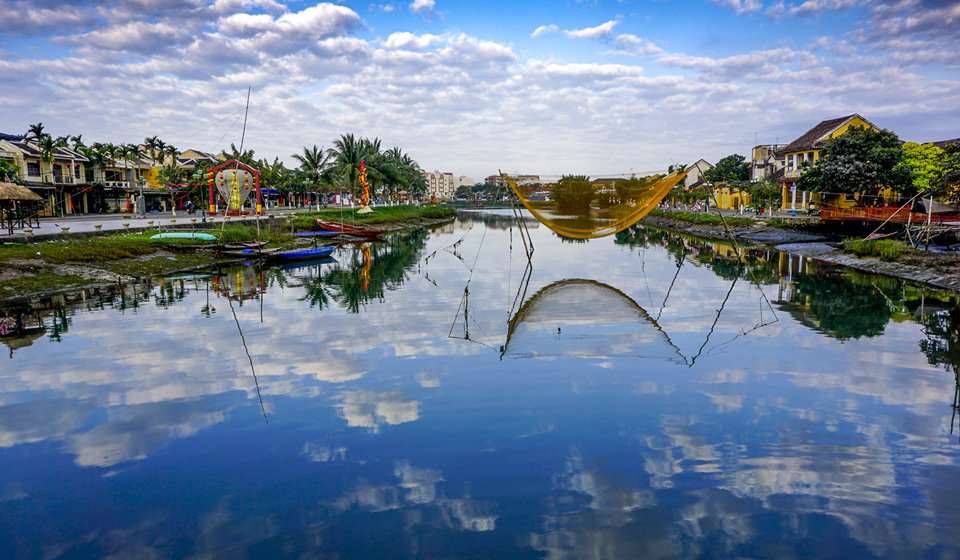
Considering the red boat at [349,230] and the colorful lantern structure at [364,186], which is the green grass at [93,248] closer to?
the red boat at [349,230]

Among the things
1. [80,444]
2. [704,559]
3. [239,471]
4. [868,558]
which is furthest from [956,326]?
[80,444]

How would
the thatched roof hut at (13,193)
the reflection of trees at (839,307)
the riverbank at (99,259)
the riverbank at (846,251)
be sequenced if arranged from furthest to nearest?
the thatched roof hut at (13,193) → the riverbank at (846,251) → the riverbank at (99,259) → the reflection of trees at (839,307)

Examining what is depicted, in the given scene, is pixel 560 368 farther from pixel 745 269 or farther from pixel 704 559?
pixel 745 269

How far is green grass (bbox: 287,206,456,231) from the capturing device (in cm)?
4222

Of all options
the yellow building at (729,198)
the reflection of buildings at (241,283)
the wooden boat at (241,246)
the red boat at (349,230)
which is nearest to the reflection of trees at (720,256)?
the reflection of buildings at (241,283)

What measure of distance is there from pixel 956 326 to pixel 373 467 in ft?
48.9

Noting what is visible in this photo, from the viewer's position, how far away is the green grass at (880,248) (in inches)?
992

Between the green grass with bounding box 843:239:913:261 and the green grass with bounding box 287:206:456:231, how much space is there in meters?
30.6

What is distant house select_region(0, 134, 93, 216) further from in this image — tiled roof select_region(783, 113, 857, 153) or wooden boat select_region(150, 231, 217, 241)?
tiled roof select_region(783, 113, 857, 153)

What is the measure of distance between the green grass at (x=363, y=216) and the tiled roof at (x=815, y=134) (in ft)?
121

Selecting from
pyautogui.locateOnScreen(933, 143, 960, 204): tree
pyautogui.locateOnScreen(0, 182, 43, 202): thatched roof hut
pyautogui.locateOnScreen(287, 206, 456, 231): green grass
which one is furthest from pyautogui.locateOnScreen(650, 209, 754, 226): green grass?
pyautogui.locateOnScreen(0, 182, 43, 202): thatched roof hut

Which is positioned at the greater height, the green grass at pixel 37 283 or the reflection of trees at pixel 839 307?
the green grass at pixel 37 283

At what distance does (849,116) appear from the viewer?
1918 inches

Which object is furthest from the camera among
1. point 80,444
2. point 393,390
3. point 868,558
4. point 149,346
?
point 149,346
